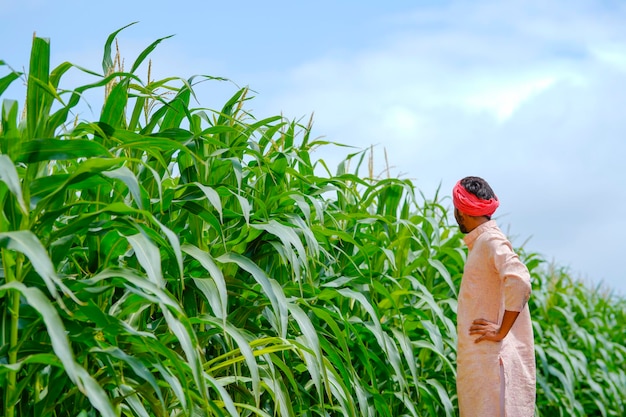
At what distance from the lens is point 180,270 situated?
1.76 m

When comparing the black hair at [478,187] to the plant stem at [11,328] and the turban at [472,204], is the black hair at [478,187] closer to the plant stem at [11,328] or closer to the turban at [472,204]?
the turban at [472,204]

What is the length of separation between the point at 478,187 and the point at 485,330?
473 millimetres

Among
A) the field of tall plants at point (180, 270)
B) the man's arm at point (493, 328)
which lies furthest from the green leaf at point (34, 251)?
the man's arm at point (493, 328)

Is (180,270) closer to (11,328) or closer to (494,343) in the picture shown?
(11,328)

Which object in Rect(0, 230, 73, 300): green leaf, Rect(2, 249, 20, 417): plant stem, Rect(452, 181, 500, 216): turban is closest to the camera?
Rect(0, 230, 73, 300): green leaf

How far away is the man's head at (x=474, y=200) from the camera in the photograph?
2959 mm

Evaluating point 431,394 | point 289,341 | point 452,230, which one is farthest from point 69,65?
point 452,230

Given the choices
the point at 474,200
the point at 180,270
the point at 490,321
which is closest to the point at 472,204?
the point at 474,200

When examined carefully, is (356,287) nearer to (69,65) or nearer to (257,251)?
(257,251)

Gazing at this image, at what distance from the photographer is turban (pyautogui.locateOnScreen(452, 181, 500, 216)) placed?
2955 mm

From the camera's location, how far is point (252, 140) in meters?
2.55

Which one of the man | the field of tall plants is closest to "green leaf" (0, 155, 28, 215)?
the field of tall plants

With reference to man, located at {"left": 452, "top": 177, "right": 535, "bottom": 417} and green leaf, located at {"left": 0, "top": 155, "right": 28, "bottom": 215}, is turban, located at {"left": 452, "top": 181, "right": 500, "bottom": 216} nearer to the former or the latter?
man, located at {"left": 452, "top": 177, "right": 535, "bottom": 417}

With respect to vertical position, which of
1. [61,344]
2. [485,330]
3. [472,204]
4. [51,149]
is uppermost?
[472,204]
